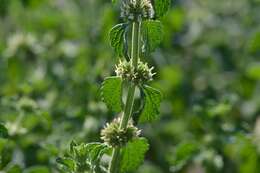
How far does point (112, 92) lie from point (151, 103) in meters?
0.18

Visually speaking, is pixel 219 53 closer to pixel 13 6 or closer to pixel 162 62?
pixel 162 62

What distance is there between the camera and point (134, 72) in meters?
3.12

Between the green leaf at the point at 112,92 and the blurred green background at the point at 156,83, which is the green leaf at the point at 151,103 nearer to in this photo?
the green leaf at the point at 112,92

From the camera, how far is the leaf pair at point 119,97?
313cm

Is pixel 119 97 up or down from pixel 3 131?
up

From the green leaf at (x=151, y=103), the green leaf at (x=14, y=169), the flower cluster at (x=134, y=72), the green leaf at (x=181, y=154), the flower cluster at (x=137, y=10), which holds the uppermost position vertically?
the flower cluster at (x=137, y=10)

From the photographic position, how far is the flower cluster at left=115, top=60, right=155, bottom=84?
3129mm

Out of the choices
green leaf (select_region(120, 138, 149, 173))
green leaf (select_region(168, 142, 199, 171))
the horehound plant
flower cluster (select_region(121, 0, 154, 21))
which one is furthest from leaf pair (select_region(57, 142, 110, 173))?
green leaf (select_region(168, 142, 199, 171))

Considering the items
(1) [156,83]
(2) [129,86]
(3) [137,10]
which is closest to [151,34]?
(3) [137,10]

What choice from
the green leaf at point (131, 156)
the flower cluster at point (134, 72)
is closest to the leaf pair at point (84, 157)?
the green leaf at point (131, 156)

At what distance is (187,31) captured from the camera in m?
6.72

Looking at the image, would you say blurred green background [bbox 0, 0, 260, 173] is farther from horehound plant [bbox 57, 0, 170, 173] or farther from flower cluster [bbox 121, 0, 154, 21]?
flower cluster [bbox 121, 0, 154, 21]

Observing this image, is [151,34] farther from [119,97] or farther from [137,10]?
[119,97]

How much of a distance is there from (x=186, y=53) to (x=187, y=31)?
8.5 inches
